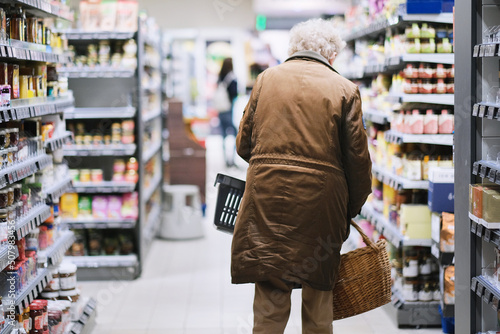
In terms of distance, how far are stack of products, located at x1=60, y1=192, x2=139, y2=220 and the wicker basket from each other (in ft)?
11.4

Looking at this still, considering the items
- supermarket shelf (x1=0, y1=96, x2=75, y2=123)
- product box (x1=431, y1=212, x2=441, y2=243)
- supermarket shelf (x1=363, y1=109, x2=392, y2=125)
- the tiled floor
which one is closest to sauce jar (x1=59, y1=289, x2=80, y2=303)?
the tiled floor

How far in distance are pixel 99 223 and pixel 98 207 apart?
158 millimetres

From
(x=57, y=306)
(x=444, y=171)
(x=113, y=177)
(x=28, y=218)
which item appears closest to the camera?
(x=28, y=218)

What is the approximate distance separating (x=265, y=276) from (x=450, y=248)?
5.77 feet

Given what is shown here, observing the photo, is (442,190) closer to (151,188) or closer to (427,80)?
(427,80)

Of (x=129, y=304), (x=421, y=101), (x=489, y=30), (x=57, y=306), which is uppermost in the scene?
(x=489, y=30)

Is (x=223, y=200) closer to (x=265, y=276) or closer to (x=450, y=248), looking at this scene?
(x=265, y=276)

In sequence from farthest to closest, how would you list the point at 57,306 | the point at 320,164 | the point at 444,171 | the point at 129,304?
the point at 129,304, the point at 444,171, the point at 57,306, the point at 320,164

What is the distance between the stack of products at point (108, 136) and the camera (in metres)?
6.70

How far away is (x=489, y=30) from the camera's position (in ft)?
12.0

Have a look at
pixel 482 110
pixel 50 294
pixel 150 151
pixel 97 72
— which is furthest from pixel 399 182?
pixel 150 151

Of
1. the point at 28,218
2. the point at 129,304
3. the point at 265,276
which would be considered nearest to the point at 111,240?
the point at 129,304

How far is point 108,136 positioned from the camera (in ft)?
22.1

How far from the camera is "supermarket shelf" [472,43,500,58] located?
10.7ft
